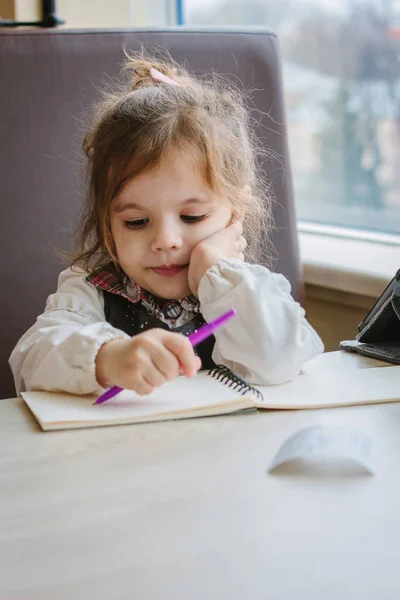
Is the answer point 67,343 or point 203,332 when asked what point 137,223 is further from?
point 203,332

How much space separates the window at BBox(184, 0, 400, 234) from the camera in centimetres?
183

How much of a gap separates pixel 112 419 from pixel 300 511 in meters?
0.27

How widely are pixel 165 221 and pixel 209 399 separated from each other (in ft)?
0.98

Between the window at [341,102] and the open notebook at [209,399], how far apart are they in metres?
0.95

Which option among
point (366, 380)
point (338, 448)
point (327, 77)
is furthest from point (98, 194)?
point (327, 77)

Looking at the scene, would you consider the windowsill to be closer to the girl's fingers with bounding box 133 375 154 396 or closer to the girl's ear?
the girl's ear

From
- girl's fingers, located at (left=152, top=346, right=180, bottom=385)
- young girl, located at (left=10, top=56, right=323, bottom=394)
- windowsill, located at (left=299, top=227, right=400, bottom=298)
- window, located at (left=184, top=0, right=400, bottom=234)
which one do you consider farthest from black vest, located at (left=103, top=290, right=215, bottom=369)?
window, located at (left=184, top=0, right=400, bottom=234)

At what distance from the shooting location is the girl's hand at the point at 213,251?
1.10 m

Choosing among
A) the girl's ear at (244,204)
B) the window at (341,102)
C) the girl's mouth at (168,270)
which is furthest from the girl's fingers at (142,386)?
the window at (341,102)

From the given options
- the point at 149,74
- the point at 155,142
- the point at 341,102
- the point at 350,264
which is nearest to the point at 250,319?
the point at 155,142

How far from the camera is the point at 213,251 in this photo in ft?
3.65

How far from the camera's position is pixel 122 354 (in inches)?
35.3

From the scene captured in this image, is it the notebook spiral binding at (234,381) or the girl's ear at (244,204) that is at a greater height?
the girl's ear at (244,204)

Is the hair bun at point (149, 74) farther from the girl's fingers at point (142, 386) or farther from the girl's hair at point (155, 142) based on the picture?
the girl's fingers at point (142, 386)
